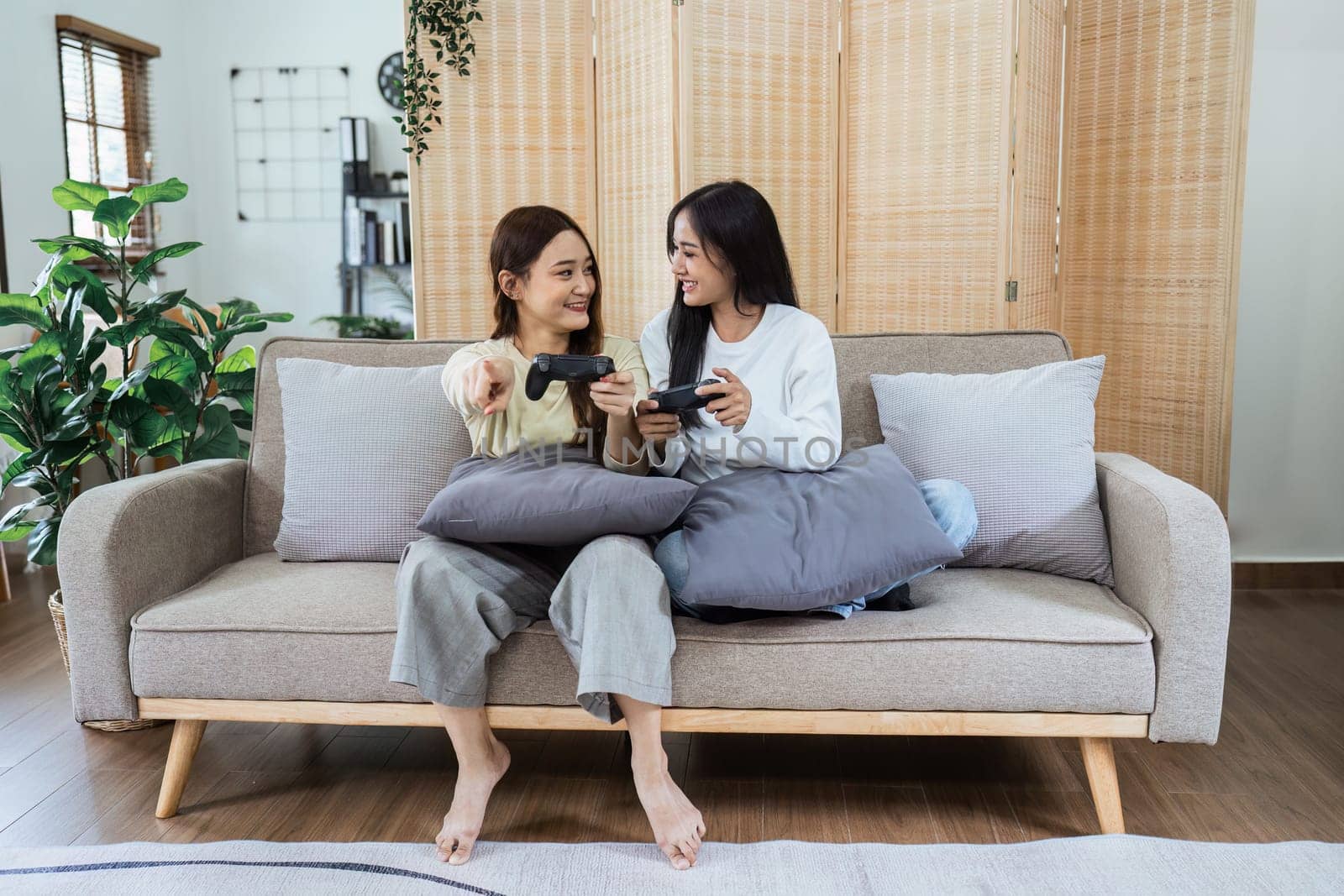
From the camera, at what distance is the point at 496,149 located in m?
3.08

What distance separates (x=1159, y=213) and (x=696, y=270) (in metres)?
1.75

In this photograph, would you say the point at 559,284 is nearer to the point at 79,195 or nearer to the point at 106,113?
the point at 79,195

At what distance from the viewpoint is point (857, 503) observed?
1803 mm

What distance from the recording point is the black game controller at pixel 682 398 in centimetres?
186

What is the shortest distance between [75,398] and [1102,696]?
2.11m

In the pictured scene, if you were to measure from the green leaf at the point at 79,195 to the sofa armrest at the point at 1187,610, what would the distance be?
7.59ft


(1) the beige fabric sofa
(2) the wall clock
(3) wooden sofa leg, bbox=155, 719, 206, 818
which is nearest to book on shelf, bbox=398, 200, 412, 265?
(2) the wall clock

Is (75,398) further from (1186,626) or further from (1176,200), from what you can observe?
(1176,200)

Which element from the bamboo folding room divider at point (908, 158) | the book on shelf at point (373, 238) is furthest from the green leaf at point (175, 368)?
the book on shelf at point (373, 238)

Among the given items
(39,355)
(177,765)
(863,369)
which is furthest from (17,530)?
(863,369)

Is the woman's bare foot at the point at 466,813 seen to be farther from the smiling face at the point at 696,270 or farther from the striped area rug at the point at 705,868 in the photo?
the smiling face at the point at 696,270

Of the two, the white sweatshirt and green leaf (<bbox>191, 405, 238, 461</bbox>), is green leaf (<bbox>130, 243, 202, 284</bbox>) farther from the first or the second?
the white sweatshirt

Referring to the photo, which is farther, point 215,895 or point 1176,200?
point 1176,200

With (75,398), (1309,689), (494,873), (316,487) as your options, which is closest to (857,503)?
(494,873)
